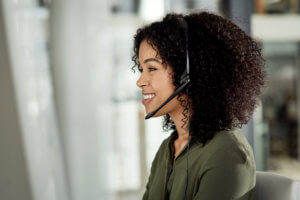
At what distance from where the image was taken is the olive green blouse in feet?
2.58

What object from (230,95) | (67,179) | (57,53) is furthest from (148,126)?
(230,95)

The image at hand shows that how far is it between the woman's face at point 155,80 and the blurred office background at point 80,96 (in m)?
0.27

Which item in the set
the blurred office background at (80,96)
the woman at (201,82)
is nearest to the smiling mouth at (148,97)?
the woman at (201,82)

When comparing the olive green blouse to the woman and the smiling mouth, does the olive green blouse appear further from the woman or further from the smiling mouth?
the smiling mouth

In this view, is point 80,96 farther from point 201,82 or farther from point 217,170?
point 217,170

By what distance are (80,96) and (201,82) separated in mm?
1393

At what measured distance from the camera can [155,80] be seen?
0.90 meters

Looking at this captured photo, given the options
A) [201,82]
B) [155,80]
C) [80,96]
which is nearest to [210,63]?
[201,82]

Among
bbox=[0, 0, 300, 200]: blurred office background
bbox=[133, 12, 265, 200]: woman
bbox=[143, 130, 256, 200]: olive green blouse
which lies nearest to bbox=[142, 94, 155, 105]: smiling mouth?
bbox=[133, 12, 265, 200]: woman

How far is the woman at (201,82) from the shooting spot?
2.84ft

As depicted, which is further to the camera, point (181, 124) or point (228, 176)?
point (181, 124)

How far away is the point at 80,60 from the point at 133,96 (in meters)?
0.73

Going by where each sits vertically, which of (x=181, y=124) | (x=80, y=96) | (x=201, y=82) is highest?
(x=201, y=82)

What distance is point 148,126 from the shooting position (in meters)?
2.73
